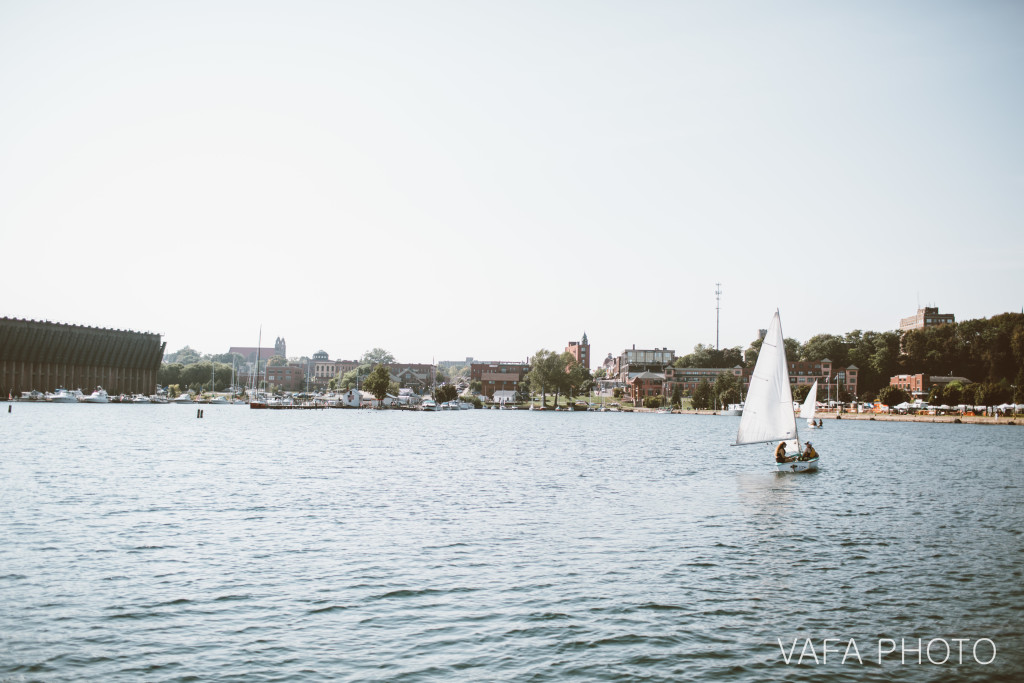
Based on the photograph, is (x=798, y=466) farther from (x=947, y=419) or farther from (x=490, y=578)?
(x=947, y=419)

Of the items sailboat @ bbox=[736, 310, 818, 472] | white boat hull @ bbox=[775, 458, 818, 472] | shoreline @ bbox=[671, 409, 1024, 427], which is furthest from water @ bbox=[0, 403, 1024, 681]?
shoreline @ bbox=[671, 409, 1024, 427]

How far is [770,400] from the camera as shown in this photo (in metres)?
53.8

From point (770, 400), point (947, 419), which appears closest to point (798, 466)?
point (770, 400)

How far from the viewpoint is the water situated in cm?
1628

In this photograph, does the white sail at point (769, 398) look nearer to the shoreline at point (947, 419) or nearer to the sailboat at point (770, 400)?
the sailboat at point (770, 400)

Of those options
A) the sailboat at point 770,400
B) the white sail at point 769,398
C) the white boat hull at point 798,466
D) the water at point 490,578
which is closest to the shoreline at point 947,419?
the white boat hull at point 798,466

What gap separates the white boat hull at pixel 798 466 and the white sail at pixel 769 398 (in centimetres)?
216

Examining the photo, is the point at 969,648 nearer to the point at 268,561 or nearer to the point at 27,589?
the point at 268,561

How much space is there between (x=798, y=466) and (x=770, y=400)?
19.5ft

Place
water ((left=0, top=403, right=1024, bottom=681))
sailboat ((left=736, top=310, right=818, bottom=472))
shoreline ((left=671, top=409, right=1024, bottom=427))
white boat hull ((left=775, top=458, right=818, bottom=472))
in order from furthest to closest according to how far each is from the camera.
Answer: shoreline ((left=671, top=409, right=1024, bottom=427)) → white boat hull ((left=775, top=458, right=818, bottom=472)) → sailboat ((left=736, top=310, right=818, bottom=472)) → water ((left=0, top=403, right=1024, bottom=681))

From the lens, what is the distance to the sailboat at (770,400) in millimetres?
53031

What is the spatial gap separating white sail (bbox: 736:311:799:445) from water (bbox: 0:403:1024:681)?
6998 mm

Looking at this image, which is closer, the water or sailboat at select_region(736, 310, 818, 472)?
the water

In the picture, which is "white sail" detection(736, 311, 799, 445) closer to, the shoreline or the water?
the water
